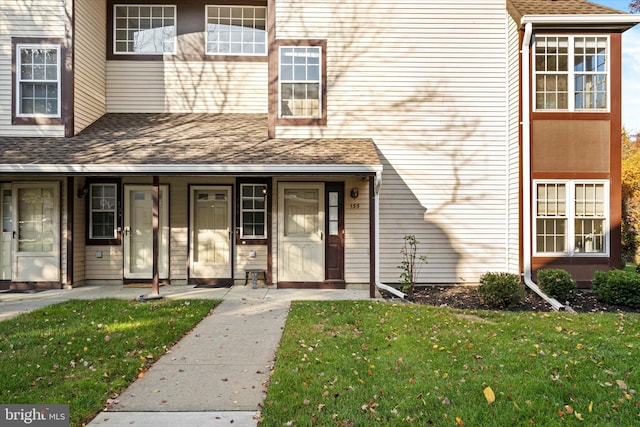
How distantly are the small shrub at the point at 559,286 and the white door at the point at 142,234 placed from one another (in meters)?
7.48

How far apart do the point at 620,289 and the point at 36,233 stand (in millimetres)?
11004

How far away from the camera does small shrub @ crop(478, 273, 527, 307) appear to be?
6.92 metres

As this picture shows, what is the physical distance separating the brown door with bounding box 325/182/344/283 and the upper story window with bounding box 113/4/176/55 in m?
5.17

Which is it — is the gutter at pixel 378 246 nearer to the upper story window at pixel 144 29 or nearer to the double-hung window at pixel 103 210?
the double-hung window at pixel 103 210

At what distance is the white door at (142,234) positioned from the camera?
884 cm

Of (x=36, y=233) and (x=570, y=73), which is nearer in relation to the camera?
(x=570, y=73)

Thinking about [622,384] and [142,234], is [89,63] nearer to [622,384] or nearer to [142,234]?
[142,234]

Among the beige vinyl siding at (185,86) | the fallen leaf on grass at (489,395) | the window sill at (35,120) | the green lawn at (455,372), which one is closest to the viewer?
the green lawn at (455,372)

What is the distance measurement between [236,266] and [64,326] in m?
3.71

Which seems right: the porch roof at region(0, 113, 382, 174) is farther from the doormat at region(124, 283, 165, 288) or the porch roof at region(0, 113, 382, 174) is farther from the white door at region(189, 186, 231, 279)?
the doormat at region(124, 283, 165, 288)

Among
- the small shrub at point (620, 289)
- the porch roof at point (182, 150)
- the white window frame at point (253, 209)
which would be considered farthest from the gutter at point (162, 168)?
the small shrub at point (620, 289)

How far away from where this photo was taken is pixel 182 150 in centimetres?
778

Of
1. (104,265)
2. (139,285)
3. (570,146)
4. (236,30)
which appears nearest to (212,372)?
(139,285)

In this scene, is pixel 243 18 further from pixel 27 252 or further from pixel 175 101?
pixel 27 252
